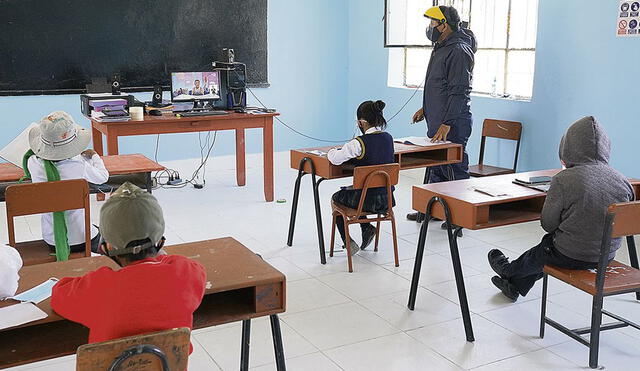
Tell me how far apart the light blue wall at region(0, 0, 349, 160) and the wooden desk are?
1923mm

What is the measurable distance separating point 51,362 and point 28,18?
4458 millimetres

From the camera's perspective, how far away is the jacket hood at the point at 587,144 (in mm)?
3006

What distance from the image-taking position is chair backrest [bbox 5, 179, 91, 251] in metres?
2.96

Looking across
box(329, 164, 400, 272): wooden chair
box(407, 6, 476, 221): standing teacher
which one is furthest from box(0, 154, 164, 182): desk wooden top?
box(407, 6, 476, 221): standing teacher

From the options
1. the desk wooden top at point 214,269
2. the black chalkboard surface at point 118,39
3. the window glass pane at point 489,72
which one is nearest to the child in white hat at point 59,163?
the desk wooden top at point 214,269

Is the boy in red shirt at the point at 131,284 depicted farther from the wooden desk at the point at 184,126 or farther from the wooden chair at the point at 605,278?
the wooden desk at the point at 184,126

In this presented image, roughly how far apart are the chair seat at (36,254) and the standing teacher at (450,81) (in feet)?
9.11

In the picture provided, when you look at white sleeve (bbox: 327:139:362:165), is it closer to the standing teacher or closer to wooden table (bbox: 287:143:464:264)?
wooden table (bbox: 287:143:464:264)

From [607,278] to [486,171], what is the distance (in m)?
2.75

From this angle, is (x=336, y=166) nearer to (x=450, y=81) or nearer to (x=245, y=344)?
(x=450, y=81)

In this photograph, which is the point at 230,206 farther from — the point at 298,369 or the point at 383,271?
the point at 298,369

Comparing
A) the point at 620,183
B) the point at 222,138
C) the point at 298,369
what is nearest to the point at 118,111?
the point at 222,138

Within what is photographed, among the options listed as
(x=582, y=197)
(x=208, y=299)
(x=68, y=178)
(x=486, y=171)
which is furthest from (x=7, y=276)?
(x=486, y=171)

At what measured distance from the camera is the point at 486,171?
567 cm
